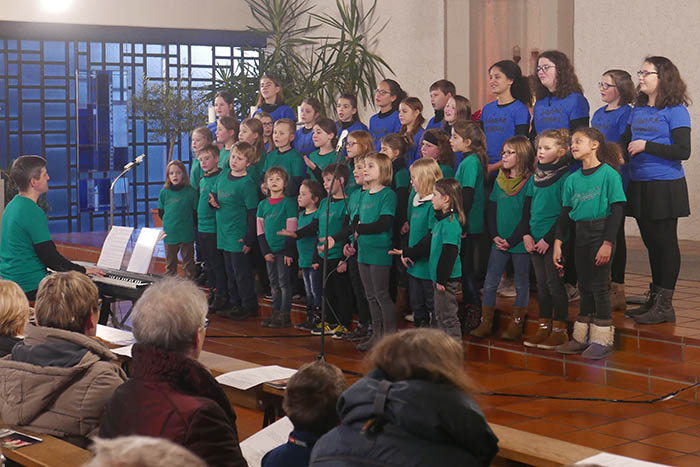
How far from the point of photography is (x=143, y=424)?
7.70 feet

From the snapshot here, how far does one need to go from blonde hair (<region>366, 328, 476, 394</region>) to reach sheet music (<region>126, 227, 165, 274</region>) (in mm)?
4142

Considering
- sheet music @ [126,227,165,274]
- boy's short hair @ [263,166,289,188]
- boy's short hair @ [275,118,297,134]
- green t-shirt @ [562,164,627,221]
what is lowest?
sheet music @ [126,227,165,274]

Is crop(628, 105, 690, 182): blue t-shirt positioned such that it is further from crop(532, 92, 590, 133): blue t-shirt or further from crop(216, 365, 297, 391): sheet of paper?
crop(216, 365, 297, 391): sheet of paper

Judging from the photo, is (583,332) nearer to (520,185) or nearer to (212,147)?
(520,185)

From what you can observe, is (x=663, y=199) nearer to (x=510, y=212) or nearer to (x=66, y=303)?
(x=510, y=212)

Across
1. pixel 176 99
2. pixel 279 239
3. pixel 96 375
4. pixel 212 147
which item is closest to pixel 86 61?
pixel 176 99

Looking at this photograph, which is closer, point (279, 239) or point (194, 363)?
point (194, 363)

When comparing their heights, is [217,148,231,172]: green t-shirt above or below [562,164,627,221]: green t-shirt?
above

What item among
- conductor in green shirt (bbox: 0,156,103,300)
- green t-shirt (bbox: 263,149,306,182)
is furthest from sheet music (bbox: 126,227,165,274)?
green t-shirt (bbox: 263,149,306,182)

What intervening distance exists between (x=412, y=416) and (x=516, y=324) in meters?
3.53

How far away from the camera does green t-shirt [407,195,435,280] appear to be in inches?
209

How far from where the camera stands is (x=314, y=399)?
2486mm

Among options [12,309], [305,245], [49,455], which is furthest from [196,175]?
[49,455]

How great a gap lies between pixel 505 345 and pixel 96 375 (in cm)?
292
